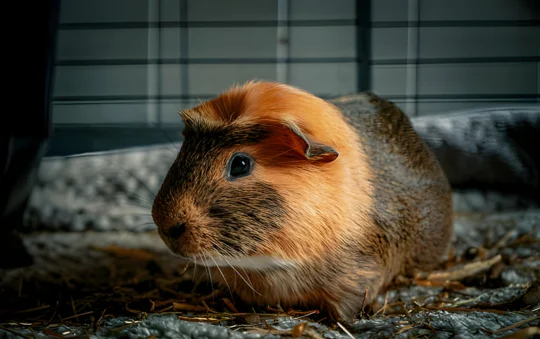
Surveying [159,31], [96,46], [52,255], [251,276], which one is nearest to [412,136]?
[251,276]

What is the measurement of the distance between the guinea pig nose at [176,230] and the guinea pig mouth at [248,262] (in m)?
0.09

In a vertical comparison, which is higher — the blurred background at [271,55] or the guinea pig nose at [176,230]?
the blurred background at [271,55]

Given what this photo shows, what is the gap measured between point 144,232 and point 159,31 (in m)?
1.24

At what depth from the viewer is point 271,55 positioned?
2.60 metres

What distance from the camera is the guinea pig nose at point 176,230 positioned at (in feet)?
4.89

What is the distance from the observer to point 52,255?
2527 mm

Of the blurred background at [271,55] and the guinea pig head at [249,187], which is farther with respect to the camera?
the blurred background at [271,55]

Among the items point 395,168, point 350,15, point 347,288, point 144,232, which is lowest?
point 144,232

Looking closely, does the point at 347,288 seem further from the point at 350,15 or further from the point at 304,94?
the point at 350,15

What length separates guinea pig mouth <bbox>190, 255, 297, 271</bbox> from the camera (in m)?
1.54

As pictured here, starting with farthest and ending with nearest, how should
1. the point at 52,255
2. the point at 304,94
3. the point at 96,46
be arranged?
the point at 52,255 → the point at 96,46 → the point at 304,94

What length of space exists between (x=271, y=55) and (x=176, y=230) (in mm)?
1370

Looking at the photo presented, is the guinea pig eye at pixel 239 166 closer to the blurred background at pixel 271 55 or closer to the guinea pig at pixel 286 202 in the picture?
the guinea pig at pixel 286 202

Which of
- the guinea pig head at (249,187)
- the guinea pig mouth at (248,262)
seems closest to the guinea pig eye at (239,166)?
the guinea pig head at (249,187)
